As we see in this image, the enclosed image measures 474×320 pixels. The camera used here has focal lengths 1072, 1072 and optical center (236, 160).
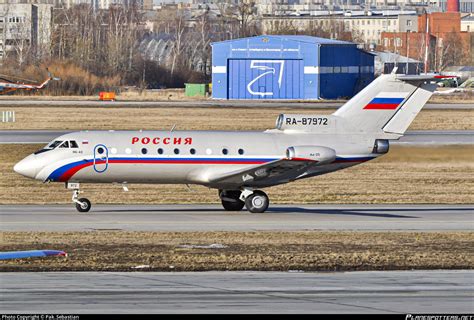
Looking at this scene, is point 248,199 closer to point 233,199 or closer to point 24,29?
point 233,199

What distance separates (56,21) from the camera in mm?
181750

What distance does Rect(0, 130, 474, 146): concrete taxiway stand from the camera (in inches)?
2499

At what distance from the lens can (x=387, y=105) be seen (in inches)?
1495

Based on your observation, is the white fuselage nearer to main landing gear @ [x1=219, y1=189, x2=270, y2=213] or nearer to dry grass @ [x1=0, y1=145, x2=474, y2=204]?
main landing gear @ [x1=219, y1=189, x2=270, y2=213]

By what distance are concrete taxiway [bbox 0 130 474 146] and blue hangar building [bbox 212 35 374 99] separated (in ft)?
145

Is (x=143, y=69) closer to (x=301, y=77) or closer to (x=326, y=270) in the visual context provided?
(x=301, y=77)

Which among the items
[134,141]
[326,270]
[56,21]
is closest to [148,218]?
[134,141]

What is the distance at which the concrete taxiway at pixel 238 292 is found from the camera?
2056 centimetres

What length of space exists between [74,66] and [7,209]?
96275 millimetres

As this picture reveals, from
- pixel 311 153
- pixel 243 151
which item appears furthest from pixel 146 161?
pixel 311 153

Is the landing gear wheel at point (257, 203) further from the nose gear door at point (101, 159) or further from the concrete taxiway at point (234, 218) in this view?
the nose gear door at point (101, 159)

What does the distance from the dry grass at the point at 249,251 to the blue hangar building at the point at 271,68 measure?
85.0m

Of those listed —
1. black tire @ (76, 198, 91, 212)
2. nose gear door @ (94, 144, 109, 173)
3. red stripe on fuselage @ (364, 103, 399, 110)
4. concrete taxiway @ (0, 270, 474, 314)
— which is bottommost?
black tire @ (76, 198, 91, 212)

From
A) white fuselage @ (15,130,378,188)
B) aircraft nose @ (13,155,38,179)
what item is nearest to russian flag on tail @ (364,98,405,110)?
white fuselage @ (15,130,378,188)
